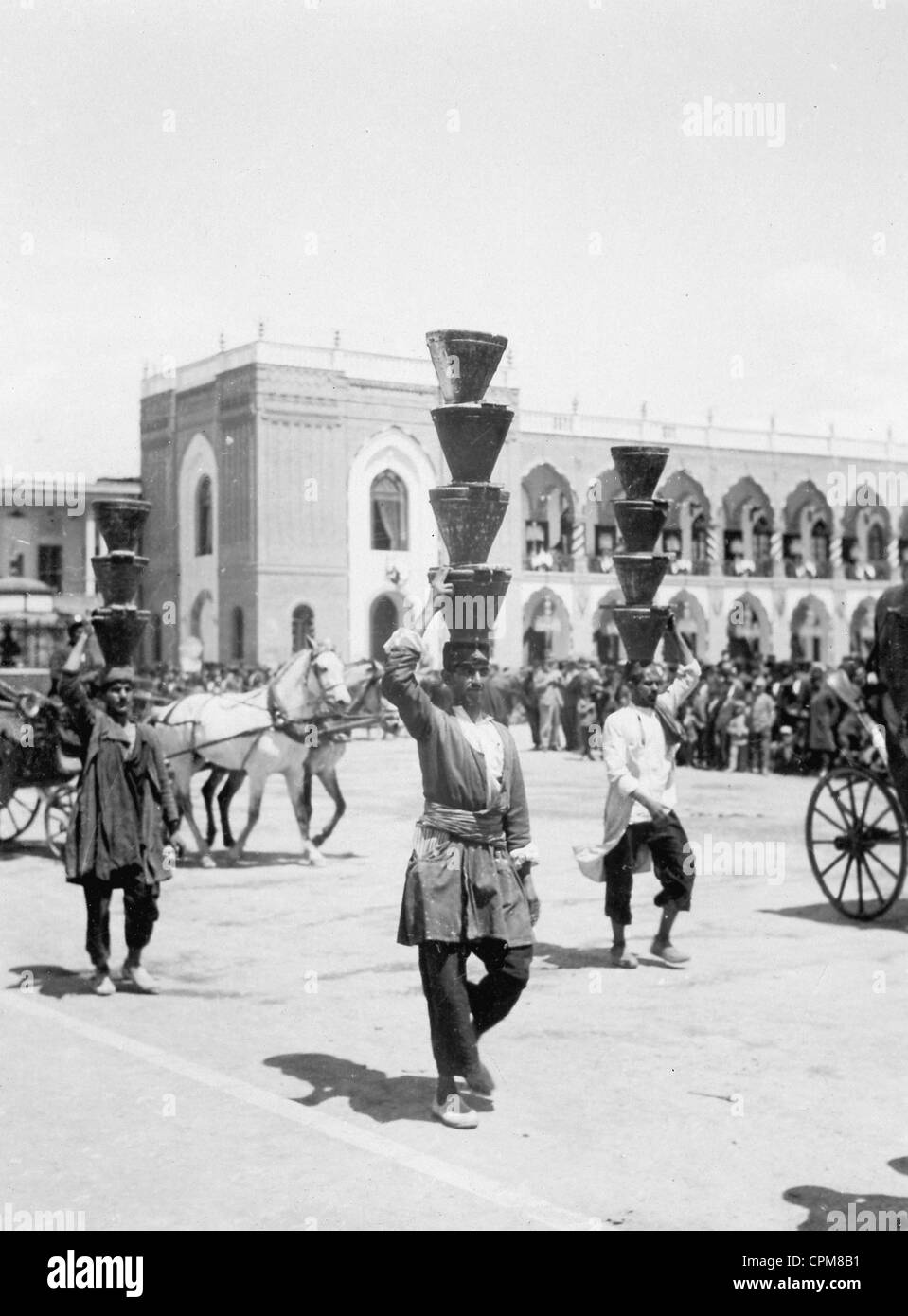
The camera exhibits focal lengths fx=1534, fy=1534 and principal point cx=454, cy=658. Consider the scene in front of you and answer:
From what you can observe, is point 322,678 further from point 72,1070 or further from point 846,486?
point 846,486

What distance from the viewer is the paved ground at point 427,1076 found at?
455cm

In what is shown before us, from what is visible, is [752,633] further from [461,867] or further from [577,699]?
[461,867]

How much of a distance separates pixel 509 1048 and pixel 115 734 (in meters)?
2.50

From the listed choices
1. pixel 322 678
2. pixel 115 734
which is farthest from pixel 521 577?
pixel 115 734

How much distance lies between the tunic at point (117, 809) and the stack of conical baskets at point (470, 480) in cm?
249

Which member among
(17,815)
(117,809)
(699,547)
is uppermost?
(699,547)

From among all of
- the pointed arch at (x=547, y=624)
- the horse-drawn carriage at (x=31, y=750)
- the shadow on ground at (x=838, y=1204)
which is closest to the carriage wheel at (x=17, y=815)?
the horse-drawn carriage at (x=31, y=750)

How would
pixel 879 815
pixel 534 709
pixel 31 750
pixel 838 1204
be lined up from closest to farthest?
pixel 838 1204 → pixel 879 815 → pixel 31 750 → pixel 534 709

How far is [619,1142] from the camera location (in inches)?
199

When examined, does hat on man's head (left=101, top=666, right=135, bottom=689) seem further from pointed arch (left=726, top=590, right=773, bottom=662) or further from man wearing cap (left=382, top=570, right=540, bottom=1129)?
pointed arch (left=726, top=590, right=773, bottom=662)

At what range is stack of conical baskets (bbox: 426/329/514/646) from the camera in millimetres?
5398

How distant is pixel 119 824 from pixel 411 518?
31.8 meters

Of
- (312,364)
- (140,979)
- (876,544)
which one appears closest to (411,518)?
(312,364)

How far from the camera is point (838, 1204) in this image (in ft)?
14.8
